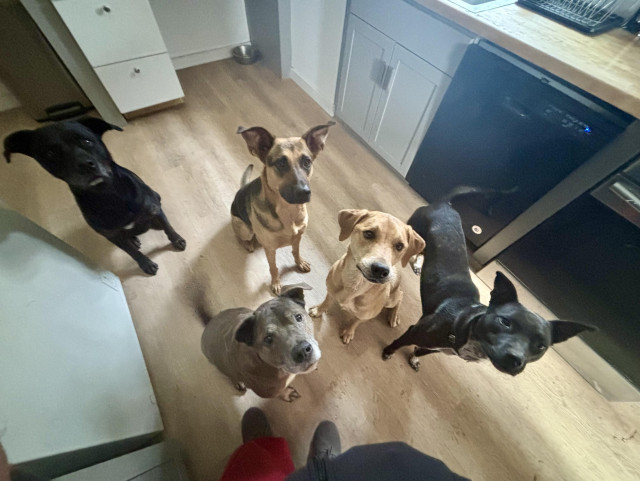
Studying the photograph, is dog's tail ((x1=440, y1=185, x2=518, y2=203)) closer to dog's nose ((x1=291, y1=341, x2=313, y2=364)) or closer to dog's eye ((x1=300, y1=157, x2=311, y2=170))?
dog's eye ((x1=300, y1=157, x2=311, y2=170))

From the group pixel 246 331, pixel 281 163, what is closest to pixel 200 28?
pixel 281 163

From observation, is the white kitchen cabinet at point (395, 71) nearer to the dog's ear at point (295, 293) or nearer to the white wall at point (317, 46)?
the white wall at point (317, 46)

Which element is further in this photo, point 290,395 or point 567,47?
point 290,395

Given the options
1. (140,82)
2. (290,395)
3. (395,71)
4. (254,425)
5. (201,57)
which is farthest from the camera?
(201,57)

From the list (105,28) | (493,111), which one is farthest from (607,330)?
(105,28)

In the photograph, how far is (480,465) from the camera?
5.51ft

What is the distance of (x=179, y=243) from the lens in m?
2.35

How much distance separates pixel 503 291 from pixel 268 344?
1.15m

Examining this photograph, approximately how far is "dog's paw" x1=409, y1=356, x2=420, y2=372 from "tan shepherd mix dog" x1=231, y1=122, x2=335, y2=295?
114 centimetres

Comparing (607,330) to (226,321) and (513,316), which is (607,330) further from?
(226,321)

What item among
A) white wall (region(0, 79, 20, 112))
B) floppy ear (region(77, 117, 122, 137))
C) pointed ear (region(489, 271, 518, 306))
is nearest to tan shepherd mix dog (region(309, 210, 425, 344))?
pointed ear (region(489, 271, 518, 306))

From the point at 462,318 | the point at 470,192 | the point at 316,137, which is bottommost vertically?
the point at 470,192

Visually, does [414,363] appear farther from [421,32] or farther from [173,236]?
[421,32]

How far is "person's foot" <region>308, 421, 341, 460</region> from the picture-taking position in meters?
1.50
